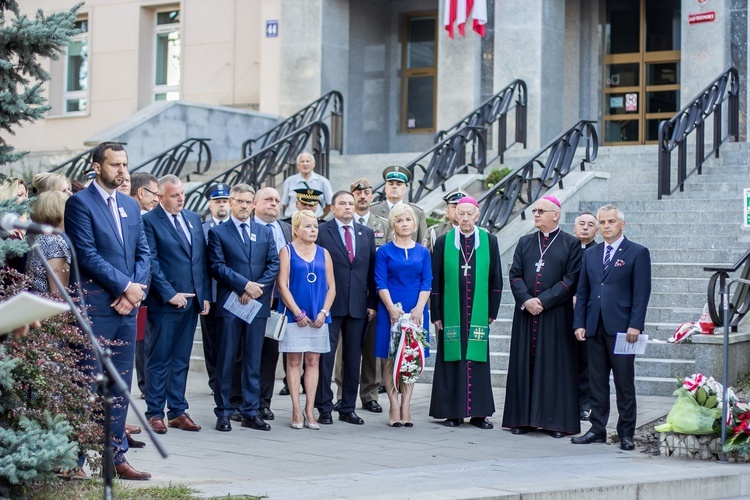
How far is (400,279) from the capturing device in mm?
10219

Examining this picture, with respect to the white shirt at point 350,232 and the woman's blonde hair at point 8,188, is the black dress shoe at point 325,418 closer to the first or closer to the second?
the white shirt at point 350,232

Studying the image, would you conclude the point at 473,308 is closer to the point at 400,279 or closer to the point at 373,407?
the point at 400,279

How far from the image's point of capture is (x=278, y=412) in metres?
10.7


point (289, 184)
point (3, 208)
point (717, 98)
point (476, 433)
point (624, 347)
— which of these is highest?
point (717, 98)

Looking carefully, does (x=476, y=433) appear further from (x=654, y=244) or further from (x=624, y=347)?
(x=654, y=244)

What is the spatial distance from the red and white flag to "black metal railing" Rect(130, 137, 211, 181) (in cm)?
480

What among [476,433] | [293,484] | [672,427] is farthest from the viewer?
[476,433]

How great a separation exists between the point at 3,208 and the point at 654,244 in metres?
9.34

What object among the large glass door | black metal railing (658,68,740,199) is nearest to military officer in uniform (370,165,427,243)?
black metal railing (658,68,740,199)

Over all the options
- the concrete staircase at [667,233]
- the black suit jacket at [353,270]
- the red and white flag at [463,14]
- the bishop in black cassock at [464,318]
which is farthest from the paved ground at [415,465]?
the red and white flag at [463,14]

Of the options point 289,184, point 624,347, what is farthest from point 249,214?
point 289,184

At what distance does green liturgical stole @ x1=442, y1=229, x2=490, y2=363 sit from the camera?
33.6 ft

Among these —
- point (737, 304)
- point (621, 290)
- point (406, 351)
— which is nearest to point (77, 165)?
point (406, 351)

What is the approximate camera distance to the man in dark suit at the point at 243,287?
9688 millimetres
